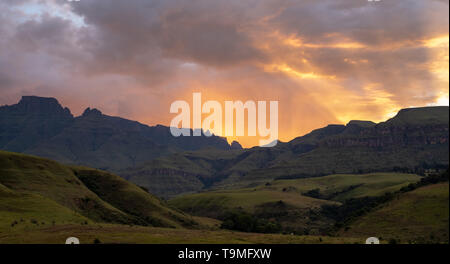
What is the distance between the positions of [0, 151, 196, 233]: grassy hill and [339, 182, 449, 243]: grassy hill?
67.2 meters

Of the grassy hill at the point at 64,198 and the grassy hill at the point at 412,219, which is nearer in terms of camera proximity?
the grassy hill at the point at 64,198

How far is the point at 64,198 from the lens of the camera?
127000mm

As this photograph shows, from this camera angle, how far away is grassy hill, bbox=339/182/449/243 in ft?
368

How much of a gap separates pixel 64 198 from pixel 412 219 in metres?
105

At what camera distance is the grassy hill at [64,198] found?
9269 cm

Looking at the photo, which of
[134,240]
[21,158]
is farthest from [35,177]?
[134,240]

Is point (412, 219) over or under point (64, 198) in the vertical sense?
under

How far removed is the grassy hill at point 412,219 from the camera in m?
112

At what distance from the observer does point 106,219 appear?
4975 inches

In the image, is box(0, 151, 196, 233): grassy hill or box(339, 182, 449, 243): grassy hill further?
box(339, 182, 449, 243): grassy hill

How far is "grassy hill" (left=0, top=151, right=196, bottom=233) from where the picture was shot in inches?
3649

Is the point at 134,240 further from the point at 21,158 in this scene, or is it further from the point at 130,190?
the point at 130,190

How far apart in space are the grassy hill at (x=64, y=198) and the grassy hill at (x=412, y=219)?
6719 cm
